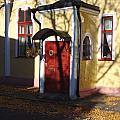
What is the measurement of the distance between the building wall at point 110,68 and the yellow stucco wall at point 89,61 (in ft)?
1.05

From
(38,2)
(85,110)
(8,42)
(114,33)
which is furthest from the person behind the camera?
(8,42)

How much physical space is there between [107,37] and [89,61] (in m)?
1.50

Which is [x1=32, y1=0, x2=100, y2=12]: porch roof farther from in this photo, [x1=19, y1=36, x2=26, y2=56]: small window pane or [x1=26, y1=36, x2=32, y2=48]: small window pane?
[x1=19, y1=36, x2=26, y2=56]: small window pane

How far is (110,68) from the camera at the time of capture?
53.3 feet

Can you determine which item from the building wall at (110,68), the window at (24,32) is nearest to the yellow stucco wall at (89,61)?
the building wall at (110,68)

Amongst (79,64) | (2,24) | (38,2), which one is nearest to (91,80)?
(79,64)

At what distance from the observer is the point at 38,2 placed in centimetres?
1914

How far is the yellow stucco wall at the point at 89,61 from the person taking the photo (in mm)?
15412

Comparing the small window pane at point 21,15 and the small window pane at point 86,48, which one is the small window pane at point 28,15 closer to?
the small window pane at point 21,15

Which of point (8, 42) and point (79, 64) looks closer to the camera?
point (79, 64)

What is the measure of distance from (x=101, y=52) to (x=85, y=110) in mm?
4716

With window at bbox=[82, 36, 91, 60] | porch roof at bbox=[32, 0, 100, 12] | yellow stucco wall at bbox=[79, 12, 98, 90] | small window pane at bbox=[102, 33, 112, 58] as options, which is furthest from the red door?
small window pane at bbox=[102, 33, 112, 58]

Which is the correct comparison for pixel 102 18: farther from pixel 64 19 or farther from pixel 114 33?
pixel 64 19

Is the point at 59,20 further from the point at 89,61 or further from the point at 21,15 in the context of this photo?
the point at 21,15
